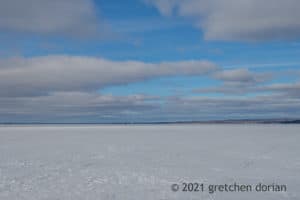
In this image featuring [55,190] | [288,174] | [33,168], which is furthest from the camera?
[33,168]

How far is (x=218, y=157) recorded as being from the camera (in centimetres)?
1549

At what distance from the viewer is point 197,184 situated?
9.85 meters

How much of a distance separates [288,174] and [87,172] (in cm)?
677

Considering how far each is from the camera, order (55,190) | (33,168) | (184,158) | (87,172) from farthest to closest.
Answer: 1. (184,158)
2. (33,168)
3. (87,172)
4. (55,190)

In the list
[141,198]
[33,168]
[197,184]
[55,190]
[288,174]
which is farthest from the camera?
[33,168]

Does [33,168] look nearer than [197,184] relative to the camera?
No

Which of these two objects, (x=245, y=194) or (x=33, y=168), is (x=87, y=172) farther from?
(x=245, y=194)

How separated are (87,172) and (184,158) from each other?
201 inches

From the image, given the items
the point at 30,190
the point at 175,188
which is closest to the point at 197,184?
the point at 175,188

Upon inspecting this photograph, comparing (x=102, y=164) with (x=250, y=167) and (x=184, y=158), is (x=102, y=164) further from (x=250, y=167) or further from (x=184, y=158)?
(x=250, y=167)

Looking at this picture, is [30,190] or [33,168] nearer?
[30,190]

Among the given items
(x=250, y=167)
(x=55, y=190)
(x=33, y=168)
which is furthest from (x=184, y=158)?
(x=55, y=190)

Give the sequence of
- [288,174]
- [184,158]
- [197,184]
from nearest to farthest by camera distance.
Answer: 1. [197,184]
2. [288,174]
3. [184,158]

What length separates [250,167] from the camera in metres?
12.5
